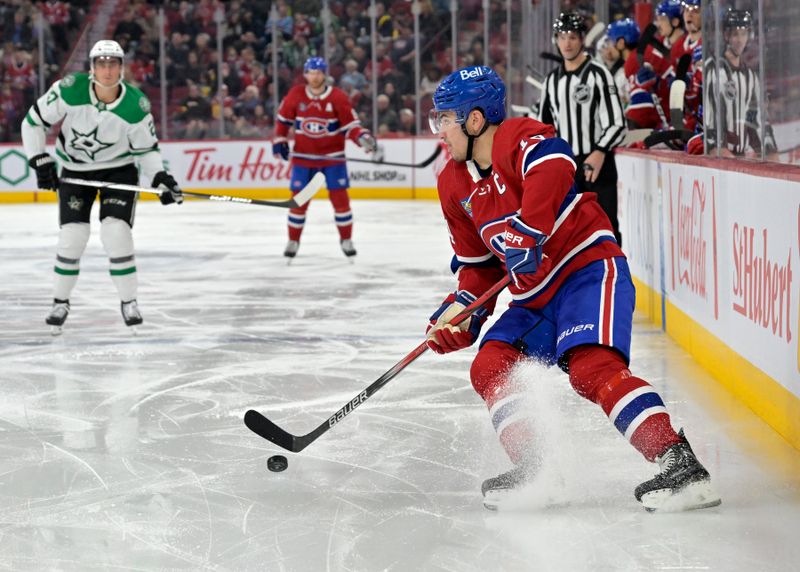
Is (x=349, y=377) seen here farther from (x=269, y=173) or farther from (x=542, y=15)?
(x=269, y=173)

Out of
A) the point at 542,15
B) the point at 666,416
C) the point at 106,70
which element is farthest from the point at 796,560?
the point at 542,15

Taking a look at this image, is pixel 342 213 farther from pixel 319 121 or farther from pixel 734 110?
pixel 734 110

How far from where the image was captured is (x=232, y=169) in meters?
12.3

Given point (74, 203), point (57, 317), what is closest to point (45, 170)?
point (74, 203)

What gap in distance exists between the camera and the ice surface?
2.22 m

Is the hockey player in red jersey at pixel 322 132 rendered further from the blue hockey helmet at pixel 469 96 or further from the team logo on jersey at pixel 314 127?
the blue hockey helmet at pixel 469 96

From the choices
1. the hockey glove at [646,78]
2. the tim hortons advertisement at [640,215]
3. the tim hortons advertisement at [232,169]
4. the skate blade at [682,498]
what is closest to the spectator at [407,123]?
the tim hortons advertisement at [232,169]

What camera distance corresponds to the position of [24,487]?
2.70 m

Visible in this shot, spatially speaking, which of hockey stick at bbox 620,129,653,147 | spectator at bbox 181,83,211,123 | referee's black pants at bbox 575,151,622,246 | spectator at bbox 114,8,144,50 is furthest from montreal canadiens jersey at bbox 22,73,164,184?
spectator at bbox 114,8,144,50

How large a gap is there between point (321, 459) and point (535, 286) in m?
0.71

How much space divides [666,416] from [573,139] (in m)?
3.11

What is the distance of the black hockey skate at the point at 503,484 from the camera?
2459mm

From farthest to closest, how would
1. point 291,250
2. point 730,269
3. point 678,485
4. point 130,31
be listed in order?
point 130,31 → point 291,250 → point 730,269 → point 678,485

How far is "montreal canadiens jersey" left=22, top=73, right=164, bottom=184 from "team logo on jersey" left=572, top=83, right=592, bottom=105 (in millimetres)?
1780
